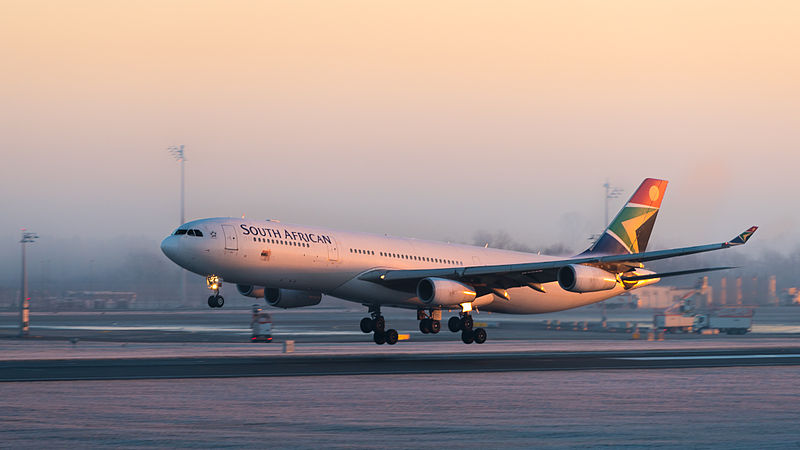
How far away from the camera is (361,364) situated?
48.6 metres

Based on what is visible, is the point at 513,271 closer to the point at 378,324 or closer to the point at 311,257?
the point at 378,324

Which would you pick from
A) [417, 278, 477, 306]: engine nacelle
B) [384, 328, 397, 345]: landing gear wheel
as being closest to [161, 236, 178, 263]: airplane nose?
[417, 278, 477, 306]: engine nacelle

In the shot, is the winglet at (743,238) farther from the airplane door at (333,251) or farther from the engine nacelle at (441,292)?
the airplane door at (333,251)

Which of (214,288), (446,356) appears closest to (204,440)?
(214,288)

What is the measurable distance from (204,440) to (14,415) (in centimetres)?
750

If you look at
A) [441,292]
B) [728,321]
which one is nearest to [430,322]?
[441,292]

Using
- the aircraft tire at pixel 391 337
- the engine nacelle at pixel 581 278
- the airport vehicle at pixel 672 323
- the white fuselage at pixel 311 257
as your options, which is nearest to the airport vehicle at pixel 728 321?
the airport vehicle at pixel 672 323

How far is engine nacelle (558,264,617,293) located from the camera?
56938 mm

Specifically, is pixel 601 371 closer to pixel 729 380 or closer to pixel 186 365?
pixel 729 380

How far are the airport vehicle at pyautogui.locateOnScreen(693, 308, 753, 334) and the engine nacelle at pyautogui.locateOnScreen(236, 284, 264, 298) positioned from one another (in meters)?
60.0

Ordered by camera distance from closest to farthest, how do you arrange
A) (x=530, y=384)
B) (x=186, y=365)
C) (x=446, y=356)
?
(x=530, y=384), (x=186, y=365), (x=446, y=356)

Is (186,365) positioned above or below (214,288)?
below

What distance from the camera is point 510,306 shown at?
65.9 meters

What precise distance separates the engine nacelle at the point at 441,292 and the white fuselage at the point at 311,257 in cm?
191
